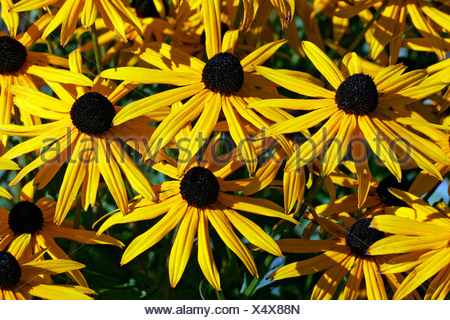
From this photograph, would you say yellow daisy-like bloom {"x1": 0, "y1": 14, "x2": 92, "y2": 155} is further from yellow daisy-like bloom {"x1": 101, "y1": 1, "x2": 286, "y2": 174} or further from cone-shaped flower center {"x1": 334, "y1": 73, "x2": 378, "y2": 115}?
cone-shaped flower center {"x1": 334, "y1": 73, "x2": 378, "y2": 115}

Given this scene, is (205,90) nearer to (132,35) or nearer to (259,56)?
(259,56)

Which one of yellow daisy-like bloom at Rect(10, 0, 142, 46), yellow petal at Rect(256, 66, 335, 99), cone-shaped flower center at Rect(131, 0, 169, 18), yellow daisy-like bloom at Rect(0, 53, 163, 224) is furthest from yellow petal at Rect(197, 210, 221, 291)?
cone-shaped flower center at Rect(131, 0, 169, 18)

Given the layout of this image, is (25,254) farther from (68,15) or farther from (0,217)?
(68,15)

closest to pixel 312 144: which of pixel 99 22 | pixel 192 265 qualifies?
pixel 192 265

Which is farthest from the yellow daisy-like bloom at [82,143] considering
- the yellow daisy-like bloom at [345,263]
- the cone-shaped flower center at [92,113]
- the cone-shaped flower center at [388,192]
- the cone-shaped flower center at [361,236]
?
the cone-shaped flower center at [388,192]

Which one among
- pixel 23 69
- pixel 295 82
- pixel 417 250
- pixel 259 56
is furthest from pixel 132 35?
pixel 417 250

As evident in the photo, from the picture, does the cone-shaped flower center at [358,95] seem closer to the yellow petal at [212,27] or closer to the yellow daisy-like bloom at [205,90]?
the yellow daisy-like bloom at [205,90]

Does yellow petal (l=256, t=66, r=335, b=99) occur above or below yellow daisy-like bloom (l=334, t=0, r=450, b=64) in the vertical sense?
below
